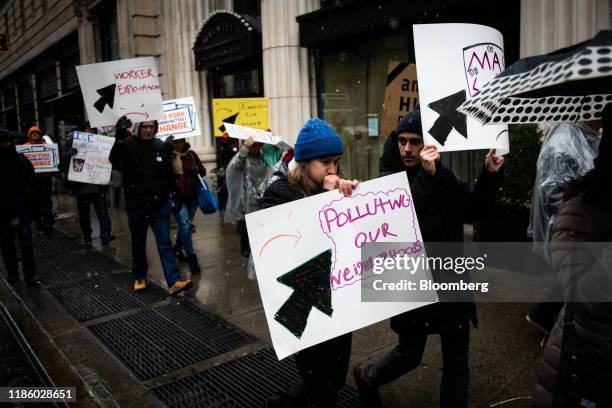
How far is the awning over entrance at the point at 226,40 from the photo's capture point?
10.4 metres

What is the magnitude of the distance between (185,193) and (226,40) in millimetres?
5608

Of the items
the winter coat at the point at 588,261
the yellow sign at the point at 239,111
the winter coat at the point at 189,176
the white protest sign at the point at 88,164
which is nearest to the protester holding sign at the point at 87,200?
the white protest sign at the point at 88,164

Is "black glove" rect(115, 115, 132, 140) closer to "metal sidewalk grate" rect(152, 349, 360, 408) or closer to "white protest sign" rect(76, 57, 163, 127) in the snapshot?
"white protest sign" rect(76, 57, 163, 127)

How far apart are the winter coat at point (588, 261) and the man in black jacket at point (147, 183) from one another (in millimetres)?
4496

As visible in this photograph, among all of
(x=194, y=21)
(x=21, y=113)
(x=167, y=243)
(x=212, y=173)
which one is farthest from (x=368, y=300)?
(x=21, y=113)

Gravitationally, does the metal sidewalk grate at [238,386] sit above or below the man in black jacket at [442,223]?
below

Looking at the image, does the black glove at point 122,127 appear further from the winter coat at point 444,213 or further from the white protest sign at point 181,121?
the winter coat at point 444,213

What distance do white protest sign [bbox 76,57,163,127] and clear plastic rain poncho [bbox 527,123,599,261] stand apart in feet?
12.9

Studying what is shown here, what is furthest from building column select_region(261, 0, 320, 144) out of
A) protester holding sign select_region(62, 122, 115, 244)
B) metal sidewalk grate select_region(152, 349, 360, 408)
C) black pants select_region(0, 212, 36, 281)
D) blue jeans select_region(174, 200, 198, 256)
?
metal sidewalk grate select_region(152, 349, 360, 408)

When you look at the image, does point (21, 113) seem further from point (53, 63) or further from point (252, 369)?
point (252, 369)

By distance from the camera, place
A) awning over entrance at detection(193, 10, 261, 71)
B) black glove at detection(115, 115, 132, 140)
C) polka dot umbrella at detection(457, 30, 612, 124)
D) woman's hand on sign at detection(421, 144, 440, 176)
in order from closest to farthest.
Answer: polka dot umbrella at detection(457, 30, 612, 124), woman's hand on sign at detection(421, 144, 440, 176), black glove at detection(115, 115, 132, 140), awning over entrance at detection(193, 10, 261, 71)

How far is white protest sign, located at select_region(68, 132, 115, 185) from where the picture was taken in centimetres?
817

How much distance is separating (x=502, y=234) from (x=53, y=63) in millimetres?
22933

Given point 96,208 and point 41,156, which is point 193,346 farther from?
point 41,156
